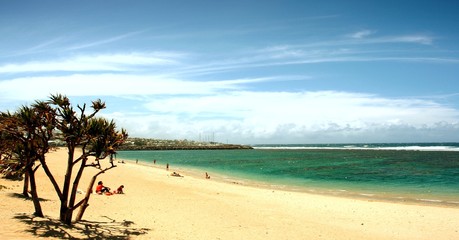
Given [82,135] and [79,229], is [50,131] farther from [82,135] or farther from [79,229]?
[79,229]

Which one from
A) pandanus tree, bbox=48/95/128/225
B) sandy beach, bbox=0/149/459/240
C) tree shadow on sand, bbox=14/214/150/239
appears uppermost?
pandanus tree, bbox=48/95/128/225

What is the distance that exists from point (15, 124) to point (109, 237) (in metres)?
5.24

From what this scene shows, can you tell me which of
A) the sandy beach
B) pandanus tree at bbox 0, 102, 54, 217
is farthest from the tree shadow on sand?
pandanus tree at bbox 0, 102, 54, 217

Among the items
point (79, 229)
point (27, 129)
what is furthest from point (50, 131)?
point (79, 229)

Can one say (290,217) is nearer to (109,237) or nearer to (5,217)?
(109,237)

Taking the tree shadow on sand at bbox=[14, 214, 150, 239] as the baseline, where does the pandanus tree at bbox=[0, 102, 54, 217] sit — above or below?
above

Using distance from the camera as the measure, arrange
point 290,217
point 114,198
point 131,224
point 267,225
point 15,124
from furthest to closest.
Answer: point 114,198, point 290,217, point 267,225, point 131,224, point 15,124

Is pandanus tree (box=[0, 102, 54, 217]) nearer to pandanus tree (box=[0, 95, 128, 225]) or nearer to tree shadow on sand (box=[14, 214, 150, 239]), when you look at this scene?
pandanus tree (box=[0, 95, 128, 225])

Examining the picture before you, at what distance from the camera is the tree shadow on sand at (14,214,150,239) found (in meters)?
11.4

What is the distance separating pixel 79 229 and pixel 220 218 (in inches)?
286

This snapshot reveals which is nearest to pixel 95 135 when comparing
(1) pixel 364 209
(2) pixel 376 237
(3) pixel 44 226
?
(3) pixel 44 226

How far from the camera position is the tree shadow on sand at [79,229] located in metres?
11.4

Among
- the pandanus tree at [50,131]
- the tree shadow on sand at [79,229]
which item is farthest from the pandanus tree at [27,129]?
the tree shadow on sand at [79,229]

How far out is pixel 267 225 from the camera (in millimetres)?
16141
